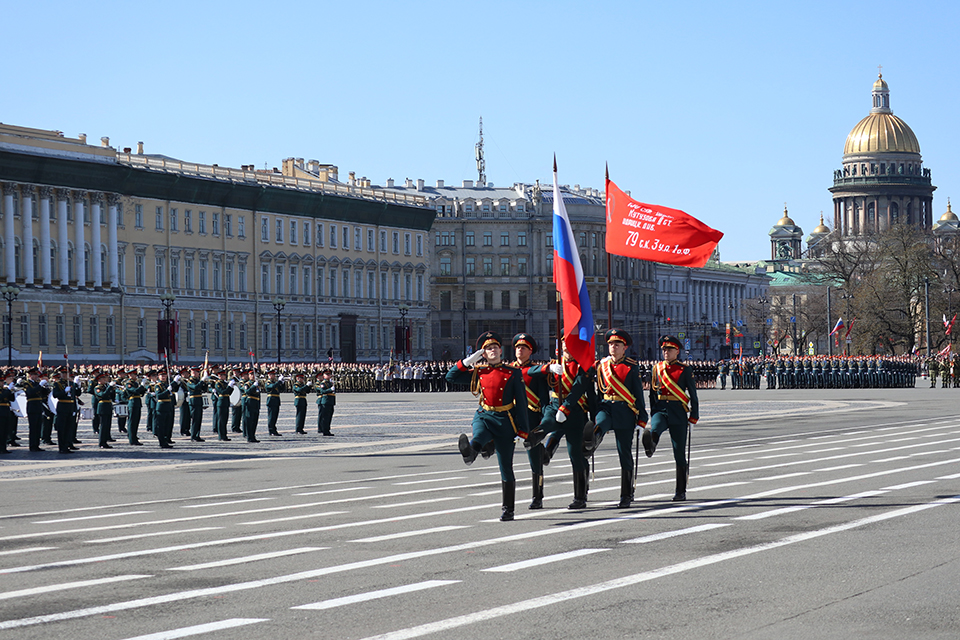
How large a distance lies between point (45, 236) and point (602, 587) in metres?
77.1

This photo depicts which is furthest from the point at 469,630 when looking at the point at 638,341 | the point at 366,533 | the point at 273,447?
the point at 638,341

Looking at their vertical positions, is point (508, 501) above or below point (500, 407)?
below

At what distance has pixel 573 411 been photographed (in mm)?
14695

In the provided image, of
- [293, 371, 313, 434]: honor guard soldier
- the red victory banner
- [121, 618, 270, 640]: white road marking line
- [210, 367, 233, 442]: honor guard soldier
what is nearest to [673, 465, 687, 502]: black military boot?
the red victory banner

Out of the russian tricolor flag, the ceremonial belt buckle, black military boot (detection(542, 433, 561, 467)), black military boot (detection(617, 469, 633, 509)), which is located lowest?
black military boot (detection(617, 469, 633, 509))

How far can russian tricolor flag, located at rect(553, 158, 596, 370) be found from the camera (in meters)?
15.4

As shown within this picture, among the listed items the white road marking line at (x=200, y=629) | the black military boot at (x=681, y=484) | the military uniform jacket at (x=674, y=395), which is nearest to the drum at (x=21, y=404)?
the military uniform jacket at (x=674, y=395)

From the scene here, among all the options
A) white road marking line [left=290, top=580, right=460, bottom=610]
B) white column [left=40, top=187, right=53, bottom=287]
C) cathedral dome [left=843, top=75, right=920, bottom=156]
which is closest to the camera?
white road marking line [left=290, top=580, right=460, bottom=610]

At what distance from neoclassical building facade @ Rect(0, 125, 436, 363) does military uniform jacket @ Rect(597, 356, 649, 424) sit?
6133 centimetres

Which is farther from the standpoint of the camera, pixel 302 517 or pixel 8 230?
pixel 8 230

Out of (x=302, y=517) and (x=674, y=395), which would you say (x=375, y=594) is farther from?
(x=674, y=395)

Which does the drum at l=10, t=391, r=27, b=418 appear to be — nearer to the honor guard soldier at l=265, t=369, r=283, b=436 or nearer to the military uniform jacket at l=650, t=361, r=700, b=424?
the honor guard soldier at l=265, t=369, r=283, b=436

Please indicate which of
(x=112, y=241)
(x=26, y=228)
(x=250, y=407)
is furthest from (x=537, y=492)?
(x=112, y=241)

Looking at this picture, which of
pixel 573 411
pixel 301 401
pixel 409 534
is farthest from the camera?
pixel 301 401
